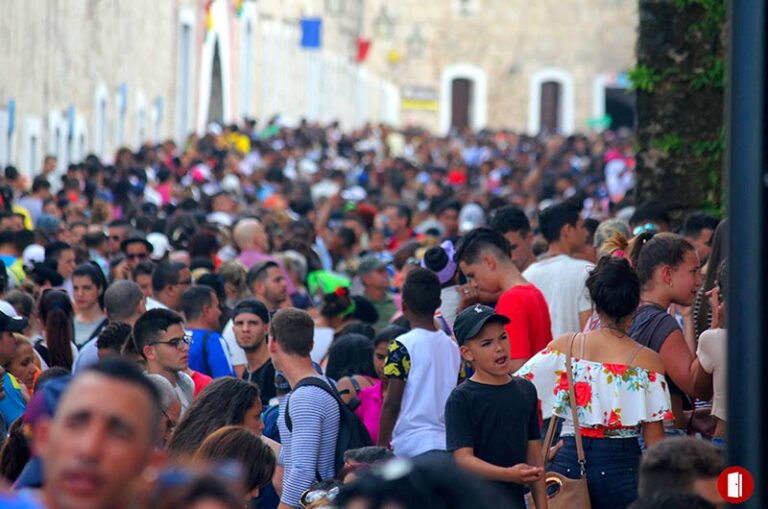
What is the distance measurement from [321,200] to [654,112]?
7.63 metres

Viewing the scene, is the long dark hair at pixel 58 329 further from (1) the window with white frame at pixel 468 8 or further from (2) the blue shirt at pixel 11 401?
(1) the window with white frame at pixel 468 8

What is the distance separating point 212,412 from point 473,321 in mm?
1027

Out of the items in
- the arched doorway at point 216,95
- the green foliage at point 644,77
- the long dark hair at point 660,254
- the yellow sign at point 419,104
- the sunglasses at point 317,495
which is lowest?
the sunglasses at point 317,495

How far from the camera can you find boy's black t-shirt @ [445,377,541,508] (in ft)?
18.4

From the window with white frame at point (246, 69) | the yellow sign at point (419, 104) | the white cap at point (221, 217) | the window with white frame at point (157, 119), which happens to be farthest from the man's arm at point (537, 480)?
the yellow sign at point (419, 104)

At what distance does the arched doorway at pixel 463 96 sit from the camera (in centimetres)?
5997

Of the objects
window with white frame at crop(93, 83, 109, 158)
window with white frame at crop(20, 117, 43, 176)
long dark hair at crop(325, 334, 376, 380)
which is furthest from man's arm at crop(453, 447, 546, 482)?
window with white frame at crop(93, 83, 109, 158)

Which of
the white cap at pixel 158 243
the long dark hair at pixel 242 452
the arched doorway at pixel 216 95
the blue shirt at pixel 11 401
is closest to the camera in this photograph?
the long dark hair at pixel 242 452

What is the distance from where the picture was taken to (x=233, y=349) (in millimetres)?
8172

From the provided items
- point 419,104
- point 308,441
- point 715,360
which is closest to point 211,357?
point 308,441

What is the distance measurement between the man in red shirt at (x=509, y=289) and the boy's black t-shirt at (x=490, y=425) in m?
0.96

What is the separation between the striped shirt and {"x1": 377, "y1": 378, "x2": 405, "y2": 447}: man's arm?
1.60ft

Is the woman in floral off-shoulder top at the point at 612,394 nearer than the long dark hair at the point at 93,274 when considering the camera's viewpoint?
Yes

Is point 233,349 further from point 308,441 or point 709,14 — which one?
point 709,14
